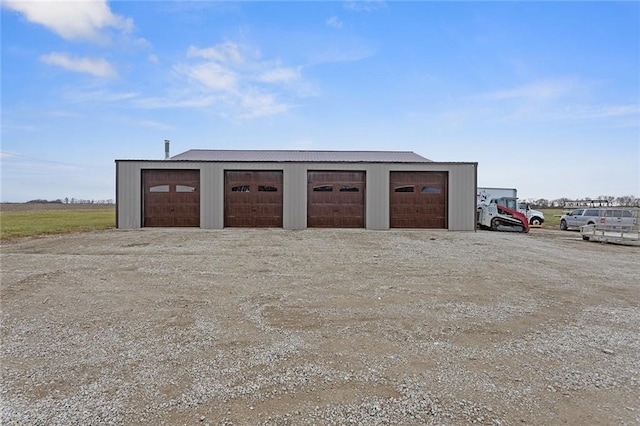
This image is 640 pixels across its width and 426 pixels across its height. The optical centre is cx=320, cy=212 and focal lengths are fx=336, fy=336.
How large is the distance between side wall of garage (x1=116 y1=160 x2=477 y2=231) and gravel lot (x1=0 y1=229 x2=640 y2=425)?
9.37 metres

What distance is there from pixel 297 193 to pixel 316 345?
14.2 metres

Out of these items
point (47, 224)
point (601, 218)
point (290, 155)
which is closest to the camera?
point (601, 218)

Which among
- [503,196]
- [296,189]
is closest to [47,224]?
[296,189]

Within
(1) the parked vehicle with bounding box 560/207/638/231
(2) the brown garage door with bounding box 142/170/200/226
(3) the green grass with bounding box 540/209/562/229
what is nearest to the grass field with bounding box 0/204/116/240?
(2) the brown garage door with bounding box 142/170/200/226

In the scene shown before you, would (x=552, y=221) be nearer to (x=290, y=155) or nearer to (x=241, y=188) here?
(x=290, y=155)

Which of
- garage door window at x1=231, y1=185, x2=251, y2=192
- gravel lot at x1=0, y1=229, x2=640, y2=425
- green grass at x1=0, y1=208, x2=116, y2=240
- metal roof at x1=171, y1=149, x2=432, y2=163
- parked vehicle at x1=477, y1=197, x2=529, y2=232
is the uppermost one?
metal roof at x1=171, y1=149, x2=432, y2=163

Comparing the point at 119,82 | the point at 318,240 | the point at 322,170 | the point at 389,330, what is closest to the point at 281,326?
the point at 389,330

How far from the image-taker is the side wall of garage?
17.5 m

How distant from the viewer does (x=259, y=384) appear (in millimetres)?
2990

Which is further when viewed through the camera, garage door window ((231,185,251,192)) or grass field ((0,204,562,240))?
Result: garage door window ((231,185,251,192))

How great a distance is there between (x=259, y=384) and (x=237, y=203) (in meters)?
15.4

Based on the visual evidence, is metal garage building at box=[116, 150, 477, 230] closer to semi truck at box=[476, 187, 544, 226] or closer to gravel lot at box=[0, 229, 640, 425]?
semi truck at box=[476, 187, 544, 226]

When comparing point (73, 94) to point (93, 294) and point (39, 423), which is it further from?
point (39, 423)

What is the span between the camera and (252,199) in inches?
703
